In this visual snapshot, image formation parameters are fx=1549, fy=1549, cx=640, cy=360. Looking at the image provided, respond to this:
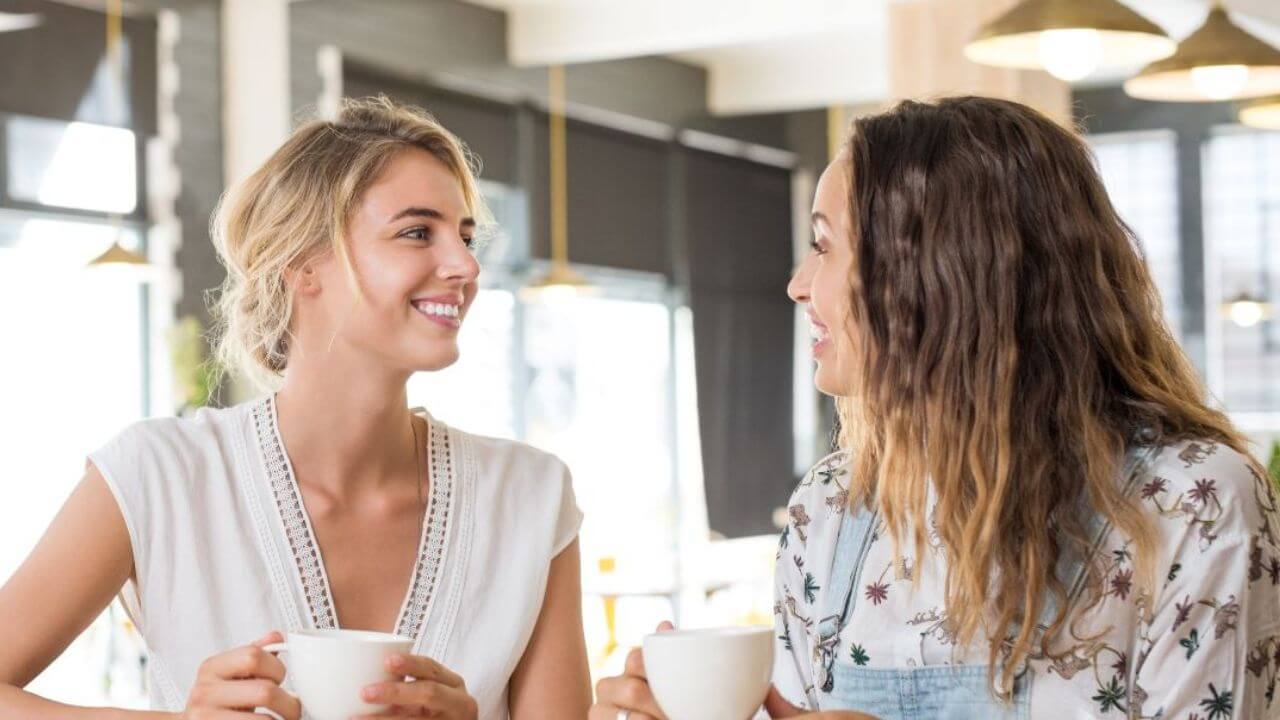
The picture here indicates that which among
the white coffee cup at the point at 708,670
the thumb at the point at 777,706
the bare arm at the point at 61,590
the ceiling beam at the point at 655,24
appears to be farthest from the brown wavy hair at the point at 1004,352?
the ceiling beam at the point at 655,24

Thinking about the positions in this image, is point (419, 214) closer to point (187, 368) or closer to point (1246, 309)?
point (187, 368)

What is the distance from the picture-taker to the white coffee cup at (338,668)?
4.42ft

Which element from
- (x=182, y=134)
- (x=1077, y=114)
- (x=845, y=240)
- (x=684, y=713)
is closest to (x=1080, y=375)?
(x=845, y=240)

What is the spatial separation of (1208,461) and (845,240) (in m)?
0.45

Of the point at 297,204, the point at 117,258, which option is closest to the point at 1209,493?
the point at 297,204

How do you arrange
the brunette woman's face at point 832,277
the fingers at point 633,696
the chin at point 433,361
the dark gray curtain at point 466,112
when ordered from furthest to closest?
1. the dark gray curtain at point 466,112
2. the chin at point 433,361
3. the brunette woman's face at point 832,277
4. the fingers at point 633,696

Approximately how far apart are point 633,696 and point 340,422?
84cm

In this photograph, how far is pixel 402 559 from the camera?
210 cm

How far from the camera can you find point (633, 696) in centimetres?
144

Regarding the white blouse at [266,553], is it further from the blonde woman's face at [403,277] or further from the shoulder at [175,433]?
the blonde woman's face at [403,277]

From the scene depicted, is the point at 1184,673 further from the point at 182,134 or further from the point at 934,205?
the point at 182,134

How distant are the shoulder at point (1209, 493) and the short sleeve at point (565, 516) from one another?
87 cm

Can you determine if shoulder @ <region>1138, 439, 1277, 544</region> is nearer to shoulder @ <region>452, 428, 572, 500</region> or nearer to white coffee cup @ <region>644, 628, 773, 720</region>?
white coffee cup @ <region>644, 628, 773, 720</region>

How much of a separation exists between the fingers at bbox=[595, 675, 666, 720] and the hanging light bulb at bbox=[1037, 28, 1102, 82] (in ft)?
6.97
